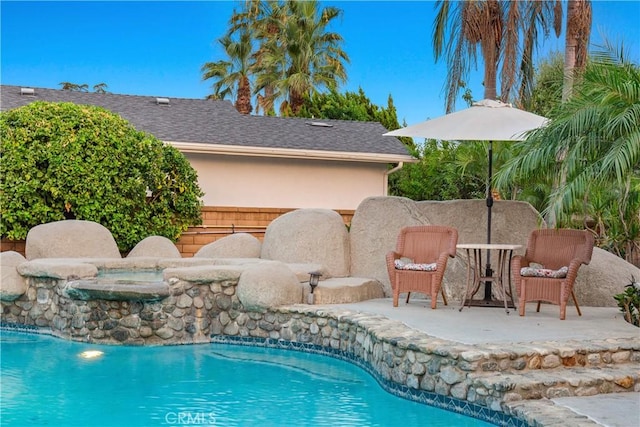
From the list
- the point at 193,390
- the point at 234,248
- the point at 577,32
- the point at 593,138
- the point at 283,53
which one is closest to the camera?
the point at 193,390

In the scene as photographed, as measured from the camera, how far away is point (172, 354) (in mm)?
9766

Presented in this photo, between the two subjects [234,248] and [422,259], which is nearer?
[422,259]

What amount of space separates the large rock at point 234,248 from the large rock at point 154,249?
48 cm

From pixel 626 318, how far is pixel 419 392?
3291 millimetres

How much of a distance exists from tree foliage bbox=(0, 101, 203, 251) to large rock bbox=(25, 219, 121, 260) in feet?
2.61

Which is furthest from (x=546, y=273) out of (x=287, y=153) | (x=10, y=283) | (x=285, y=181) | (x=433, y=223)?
(x=285, y=181)

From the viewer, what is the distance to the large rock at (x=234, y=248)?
13344mm

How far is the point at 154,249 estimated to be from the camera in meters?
13.5

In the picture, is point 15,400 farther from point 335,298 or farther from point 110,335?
point 335,298

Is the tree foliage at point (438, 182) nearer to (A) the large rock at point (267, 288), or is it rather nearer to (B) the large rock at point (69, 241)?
(B) the large rock at point (69, 241)

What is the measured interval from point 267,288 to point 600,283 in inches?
193

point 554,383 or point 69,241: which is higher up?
point 69,241

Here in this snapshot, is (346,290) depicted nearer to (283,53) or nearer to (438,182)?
(438,182)

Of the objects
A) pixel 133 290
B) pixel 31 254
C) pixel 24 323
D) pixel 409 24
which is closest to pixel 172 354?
pixel 133 290
